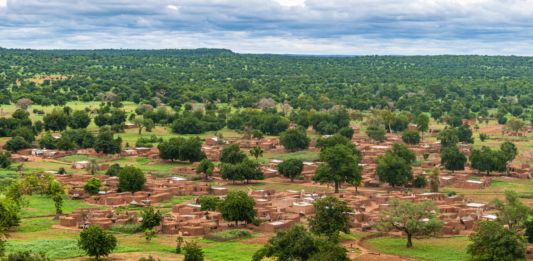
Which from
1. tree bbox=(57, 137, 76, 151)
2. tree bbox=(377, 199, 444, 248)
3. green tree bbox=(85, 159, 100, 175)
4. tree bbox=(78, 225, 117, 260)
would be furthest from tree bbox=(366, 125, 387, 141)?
tree bbox=(78, 225, 117, 260)

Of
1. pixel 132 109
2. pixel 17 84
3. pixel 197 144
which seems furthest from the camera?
pixel 17 84

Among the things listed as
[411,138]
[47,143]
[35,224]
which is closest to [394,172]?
[411,138]

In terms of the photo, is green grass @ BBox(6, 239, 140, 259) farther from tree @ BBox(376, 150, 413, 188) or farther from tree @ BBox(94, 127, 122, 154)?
tree @ BBox(94, 127, 122, 154)

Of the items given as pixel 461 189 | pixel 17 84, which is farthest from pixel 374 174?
pixel 17 84

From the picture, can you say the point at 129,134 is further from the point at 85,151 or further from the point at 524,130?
the point at 524,130

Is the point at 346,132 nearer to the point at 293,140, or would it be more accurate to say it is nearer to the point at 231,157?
the point at 293,140
